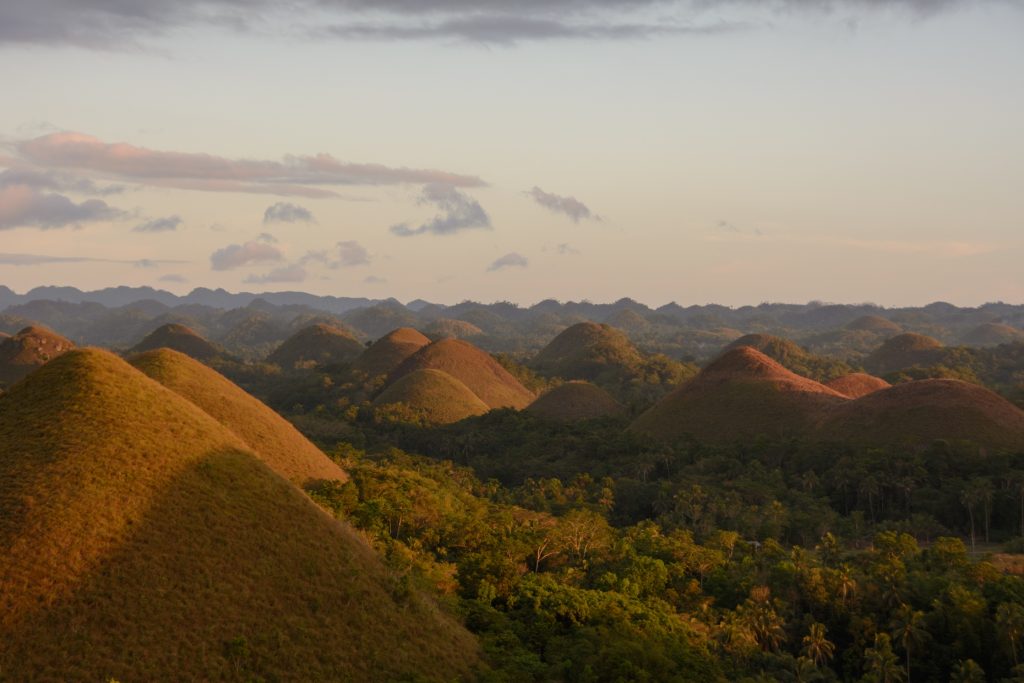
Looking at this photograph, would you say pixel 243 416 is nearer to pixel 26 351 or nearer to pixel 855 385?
pixel 855 385

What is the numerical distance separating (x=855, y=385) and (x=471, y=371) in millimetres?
75294

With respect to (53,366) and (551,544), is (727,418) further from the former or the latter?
(53,366)

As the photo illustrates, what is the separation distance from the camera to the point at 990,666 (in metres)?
50.0

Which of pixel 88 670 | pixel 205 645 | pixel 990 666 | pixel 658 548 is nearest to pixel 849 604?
pixel 990 666

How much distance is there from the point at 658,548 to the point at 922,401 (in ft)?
181

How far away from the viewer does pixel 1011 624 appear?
48.4 meters

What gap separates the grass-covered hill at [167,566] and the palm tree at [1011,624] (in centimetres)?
3052

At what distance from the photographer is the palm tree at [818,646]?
5147cm

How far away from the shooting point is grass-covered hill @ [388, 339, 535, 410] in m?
174

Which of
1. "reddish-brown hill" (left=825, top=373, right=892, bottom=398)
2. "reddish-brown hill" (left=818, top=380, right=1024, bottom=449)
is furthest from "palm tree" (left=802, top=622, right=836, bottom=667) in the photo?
"reddish-brown hill" (left=825, top=373, right=892, bottom=398)

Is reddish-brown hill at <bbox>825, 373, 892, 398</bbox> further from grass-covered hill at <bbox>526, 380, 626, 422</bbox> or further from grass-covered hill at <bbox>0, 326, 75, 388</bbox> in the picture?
grass-covered hill at <bbox>0, 326, 75, 388</bbox>

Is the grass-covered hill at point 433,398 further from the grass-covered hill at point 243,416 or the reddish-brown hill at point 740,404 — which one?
the grass-covered hill at point 243,416

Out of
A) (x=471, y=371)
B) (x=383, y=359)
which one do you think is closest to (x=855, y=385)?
(x=471, y=371)

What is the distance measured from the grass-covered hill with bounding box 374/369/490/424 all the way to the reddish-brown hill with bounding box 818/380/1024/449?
63.4 meters
